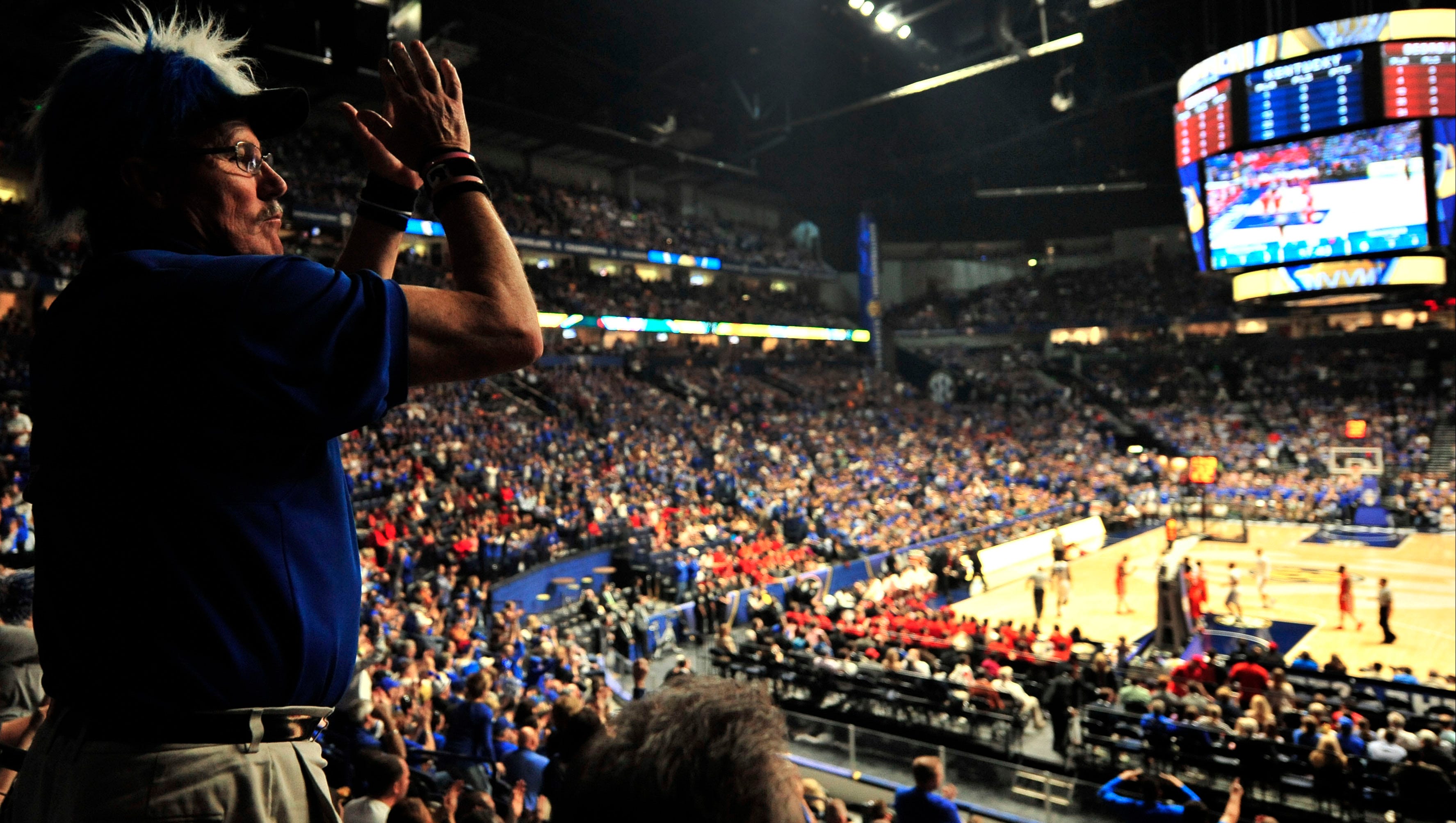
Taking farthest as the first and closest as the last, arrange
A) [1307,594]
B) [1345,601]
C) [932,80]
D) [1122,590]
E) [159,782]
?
[932,80] < [1307,594] < [1122,590] < [1345,601] < [159,782]

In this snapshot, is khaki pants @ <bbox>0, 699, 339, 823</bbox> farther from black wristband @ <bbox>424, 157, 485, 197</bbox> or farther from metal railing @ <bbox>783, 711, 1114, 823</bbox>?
metal railing @ <bbox>783, 711, 1114, 823</bbox>

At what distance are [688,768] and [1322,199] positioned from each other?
14.5 m

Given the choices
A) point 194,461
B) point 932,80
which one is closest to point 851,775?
point 194,461

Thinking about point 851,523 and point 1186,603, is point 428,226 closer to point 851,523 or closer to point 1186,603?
point 851,523

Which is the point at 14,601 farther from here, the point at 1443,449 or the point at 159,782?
the point at 1443,449

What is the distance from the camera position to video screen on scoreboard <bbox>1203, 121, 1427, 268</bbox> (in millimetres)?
12039

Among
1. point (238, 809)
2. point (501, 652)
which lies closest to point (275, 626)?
point (238, 809)

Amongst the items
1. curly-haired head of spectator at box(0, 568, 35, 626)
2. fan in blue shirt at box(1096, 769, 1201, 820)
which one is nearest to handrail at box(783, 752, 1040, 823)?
fan in blue shirt at box(1096, 769, 1201, 820)

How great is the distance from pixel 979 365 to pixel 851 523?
2566 cm

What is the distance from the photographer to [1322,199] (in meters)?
12.4

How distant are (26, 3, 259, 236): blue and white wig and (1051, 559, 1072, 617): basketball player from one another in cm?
2124

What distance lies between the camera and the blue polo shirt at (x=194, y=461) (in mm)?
1157

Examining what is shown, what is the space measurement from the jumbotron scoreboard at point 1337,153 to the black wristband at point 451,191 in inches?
545

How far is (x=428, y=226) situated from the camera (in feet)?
101
